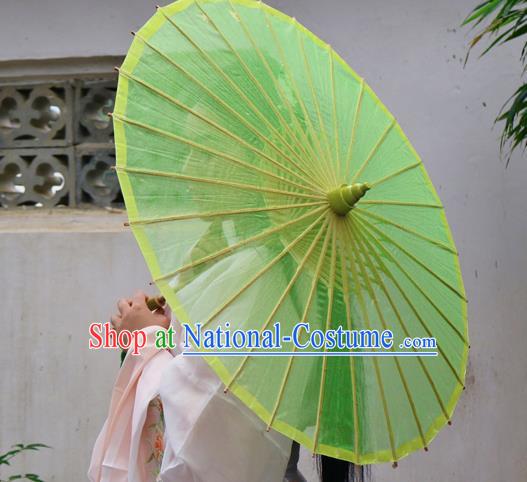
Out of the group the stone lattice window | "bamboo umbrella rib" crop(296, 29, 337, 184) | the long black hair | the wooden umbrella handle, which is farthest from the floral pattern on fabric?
the stone lattice window

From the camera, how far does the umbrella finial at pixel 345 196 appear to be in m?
2.14

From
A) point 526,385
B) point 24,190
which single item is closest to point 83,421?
point 24,190

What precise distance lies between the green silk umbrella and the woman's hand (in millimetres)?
492

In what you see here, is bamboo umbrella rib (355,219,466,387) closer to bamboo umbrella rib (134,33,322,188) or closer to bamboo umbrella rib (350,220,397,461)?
bamboo umbrella rib (350,220,397,461)

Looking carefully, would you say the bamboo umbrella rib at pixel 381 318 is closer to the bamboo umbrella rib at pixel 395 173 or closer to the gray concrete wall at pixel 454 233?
the bamboo umbrella rib at pixel 395 173

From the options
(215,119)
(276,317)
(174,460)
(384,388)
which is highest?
(215,119)

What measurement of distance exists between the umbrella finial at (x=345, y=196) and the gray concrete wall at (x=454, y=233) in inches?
78.4

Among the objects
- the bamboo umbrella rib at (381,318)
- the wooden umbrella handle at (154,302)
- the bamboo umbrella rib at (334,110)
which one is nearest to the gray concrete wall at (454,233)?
the wooden umbrella handle at (154,302)

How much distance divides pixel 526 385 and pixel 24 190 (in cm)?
248

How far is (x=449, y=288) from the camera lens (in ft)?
8.39

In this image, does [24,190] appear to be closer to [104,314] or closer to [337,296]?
[104,314]

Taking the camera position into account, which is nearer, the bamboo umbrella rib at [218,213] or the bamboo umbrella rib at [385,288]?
the bamboo umbrella rib at [218,213]

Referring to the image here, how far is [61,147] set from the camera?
449cm

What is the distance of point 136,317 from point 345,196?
2.61 ft
